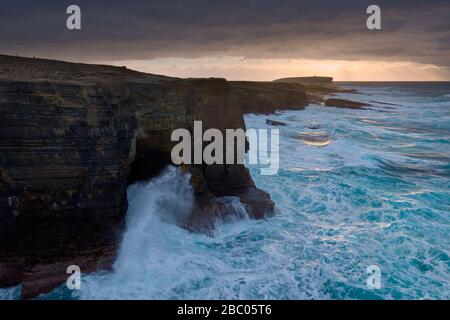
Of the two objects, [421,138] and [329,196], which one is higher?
[421,138]

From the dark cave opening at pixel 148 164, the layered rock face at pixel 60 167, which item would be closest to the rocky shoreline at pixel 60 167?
the layered rock face at pixel 60 167

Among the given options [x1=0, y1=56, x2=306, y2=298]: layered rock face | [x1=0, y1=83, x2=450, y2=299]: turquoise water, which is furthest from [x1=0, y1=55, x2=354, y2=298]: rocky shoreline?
[x1=0, y1=83, x2=450, y2=299]: turquoise water

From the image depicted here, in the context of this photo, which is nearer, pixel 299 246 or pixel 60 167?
pixel 60 167

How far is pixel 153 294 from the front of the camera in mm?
8531

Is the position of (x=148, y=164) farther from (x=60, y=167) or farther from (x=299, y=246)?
(x=299, y=246)

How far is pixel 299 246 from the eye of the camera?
11.0m

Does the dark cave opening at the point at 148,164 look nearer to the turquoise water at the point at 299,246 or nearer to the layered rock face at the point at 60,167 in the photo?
the turquoise water at the point at 299,246

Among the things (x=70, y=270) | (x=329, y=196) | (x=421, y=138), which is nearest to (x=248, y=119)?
(x=421, y=138)

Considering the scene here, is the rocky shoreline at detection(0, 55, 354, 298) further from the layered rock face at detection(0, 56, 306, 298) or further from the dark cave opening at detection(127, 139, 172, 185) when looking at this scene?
the dark cave opening at detection(127, 139, 172, 185)

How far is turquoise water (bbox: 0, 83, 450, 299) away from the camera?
8.84 metres

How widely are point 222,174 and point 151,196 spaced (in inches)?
138

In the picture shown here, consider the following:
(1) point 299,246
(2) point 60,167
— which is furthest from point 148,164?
(1) point 299,246
